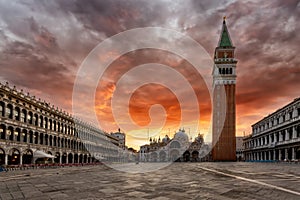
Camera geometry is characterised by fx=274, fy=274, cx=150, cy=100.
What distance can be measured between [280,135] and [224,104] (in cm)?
2721

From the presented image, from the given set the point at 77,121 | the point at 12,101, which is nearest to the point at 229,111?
the point at 77,121

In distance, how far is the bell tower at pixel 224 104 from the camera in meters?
96.6

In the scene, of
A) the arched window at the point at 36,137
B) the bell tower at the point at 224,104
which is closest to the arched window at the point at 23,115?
the arched window at the point at 36,137

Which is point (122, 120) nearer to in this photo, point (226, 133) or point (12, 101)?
point (12, 101)

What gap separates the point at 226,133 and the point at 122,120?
3115 inches

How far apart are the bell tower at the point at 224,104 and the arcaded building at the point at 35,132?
4545 centimetres

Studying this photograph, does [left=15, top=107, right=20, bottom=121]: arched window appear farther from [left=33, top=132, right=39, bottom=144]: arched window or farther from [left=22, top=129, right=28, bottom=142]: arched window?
[left=33, top=132, right=39, bottom=144]: arched window

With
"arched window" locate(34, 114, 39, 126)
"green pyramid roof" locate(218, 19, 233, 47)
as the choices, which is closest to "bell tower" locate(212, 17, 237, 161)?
"green pyramid roof" locate(218, 19, 233, 47)

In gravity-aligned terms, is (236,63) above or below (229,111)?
above

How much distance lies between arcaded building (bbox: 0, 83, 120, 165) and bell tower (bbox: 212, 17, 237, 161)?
4545cm

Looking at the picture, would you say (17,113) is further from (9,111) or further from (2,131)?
(2,131)

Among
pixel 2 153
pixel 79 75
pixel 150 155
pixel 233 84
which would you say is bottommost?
pixel 150 155

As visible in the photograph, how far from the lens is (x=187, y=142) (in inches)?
5305

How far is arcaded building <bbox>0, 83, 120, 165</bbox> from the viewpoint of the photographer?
4372cm
